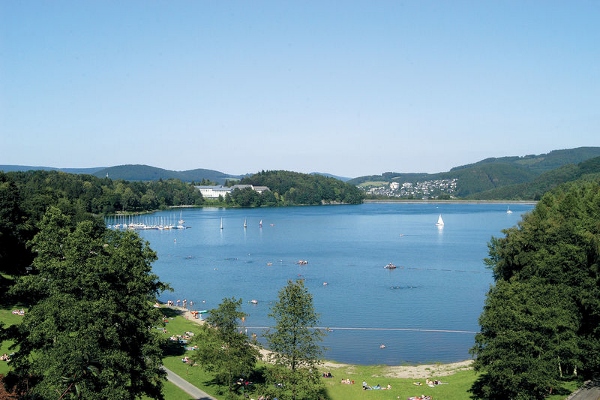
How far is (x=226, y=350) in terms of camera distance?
2772 centimetres

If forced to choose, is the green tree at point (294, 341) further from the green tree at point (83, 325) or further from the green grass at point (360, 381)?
the green tree at point (83, 325)

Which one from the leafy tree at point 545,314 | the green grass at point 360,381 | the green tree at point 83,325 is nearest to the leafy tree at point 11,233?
the green grass at point 360,381

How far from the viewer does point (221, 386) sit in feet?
93.7

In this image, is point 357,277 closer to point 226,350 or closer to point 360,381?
point 360,381

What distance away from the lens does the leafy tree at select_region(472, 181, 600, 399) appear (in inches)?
957

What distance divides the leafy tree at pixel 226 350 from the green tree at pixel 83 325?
6.81 m

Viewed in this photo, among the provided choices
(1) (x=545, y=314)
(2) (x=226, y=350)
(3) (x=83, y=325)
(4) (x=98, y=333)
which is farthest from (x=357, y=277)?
(3) (x=83, y=325)

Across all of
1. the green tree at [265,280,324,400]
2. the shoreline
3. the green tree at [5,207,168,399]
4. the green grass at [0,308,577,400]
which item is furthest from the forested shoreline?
the shoreline

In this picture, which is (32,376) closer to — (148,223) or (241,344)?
(241,344)

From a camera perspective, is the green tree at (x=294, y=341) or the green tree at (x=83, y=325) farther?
the green tree at (x=294, y=341)

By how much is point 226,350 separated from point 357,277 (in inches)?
1720

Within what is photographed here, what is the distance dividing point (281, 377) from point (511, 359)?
31.8 feet

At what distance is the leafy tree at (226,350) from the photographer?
27219 millimetres

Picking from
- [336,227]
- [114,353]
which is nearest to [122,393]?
[114,353]
